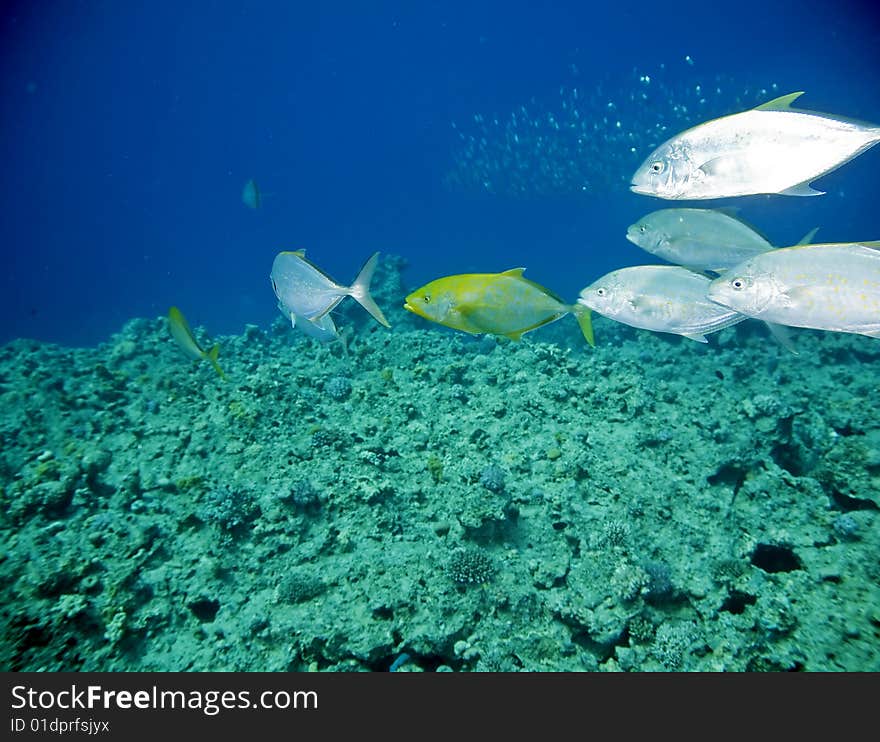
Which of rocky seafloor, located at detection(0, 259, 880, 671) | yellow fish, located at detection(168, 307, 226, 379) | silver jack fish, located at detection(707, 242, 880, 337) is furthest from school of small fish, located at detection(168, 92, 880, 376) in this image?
rocky seafloor, located at detection(0, 259, 880, 671)

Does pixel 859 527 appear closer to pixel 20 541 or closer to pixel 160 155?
pixel 20 541

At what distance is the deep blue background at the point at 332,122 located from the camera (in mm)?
47250

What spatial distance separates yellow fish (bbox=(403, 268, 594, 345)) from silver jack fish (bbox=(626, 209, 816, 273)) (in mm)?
1797

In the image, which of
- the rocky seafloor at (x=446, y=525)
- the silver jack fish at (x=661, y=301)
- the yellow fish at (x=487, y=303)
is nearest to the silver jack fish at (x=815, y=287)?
the silver jack fish at (x=661, y=301)

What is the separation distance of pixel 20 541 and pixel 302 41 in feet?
497

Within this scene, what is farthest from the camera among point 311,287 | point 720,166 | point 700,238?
point 311,287

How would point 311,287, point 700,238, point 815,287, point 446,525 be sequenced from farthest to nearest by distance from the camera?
1. point 311,287
2. point 700,238
3. point 446,525
4. point 815,287

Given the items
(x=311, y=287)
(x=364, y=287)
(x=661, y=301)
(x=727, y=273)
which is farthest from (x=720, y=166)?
(x=311, y=287)

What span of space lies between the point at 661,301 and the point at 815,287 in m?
1.02

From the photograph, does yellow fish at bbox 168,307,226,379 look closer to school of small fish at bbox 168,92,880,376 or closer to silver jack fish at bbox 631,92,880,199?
school of small fish at bbox 168,92,880,376

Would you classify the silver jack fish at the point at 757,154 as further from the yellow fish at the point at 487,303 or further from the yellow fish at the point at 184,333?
the yellow fish at the point at 184,333

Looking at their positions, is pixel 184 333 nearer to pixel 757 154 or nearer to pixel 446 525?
pixel 446 525

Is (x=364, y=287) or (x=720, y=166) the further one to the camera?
(x=364, y=287)

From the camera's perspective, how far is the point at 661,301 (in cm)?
328
